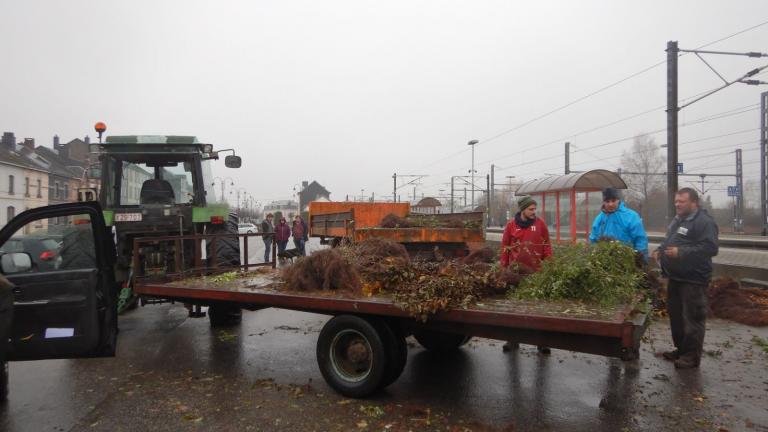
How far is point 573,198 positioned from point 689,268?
9.81m

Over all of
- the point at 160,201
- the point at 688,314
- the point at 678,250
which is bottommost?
the point at 688,314

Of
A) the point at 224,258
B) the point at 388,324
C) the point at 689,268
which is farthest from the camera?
the point at 224,258

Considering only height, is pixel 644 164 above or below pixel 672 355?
above

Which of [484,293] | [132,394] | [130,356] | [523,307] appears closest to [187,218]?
[130,356]

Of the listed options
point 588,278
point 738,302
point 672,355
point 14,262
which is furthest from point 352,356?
point 738,302

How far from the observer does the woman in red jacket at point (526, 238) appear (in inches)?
217

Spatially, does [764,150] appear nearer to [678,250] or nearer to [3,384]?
[678,250]

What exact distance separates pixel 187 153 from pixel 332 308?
4107mm

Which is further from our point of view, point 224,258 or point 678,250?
point 224,258

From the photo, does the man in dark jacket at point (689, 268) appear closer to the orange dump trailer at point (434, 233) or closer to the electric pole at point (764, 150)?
the orange dump trailer at point (434, 233)

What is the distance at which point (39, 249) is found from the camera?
14.5 ft

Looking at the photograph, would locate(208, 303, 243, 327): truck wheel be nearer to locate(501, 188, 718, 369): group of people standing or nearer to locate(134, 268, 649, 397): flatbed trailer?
locate(134, 268, 649, 397): flatbed trailer

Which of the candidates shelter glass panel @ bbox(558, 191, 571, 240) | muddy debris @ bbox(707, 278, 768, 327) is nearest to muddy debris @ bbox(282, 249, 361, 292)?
muddy debris @ bbox(707, 278, 768, 327)

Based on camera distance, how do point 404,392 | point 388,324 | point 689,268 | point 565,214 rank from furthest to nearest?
point 565,214, point 689,268, point 404,392, point 388,324
